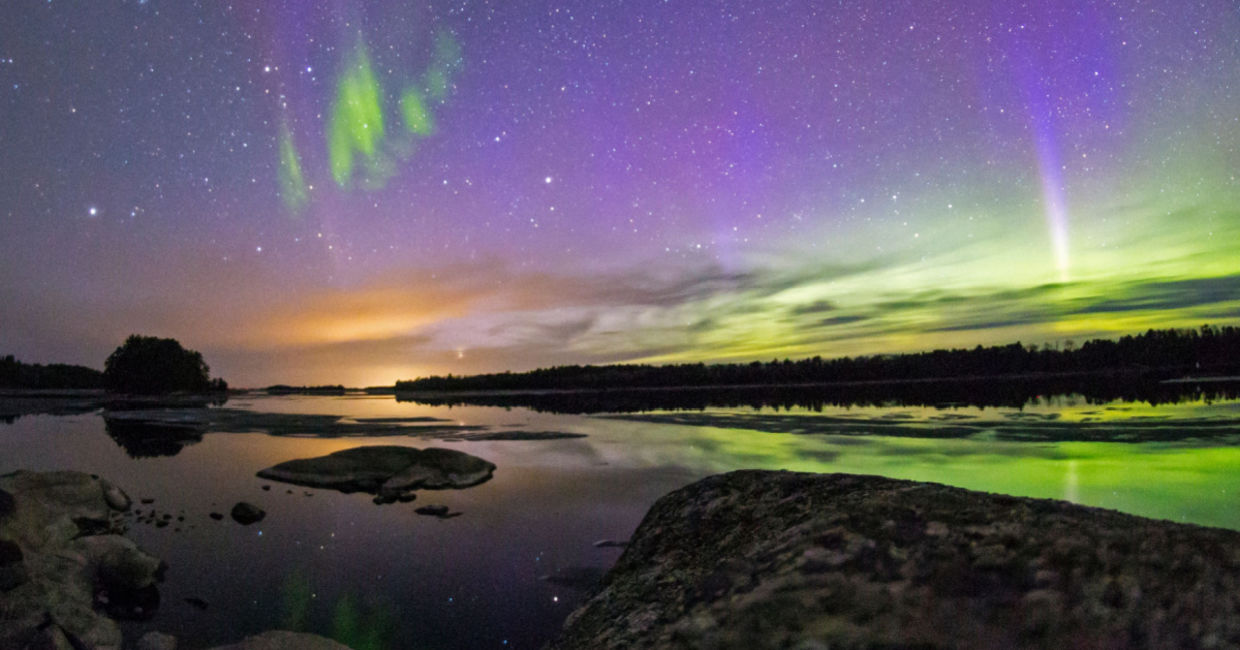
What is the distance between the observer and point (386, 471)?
1552 cm

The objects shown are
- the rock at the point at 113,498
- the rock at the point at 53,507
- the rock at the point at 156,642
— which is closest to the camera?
the rock at the point at 156,642

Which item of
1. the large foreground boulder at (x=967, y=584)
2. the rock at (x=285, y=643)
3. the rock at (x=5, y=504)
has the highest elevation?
the large foreground boulder at (x=967, y=584)

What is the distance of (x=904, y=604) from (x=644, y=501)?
35.7ft

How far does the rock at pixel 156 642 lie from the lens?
593cm

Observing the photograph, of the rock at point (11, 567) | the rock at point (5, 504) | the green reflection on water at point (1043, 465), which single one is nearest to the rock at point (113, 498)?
the rock at point (5, 504)

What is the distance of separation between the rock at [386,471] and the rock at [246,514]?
269 centimetres

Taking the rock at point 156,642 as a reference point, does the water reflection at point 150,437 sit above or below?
above

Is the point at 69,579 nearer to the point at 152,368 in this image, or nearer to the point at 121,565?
the point at 121,565

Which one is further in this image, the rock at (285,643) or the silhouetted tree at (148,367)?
the silhouetted tree at (148,367)

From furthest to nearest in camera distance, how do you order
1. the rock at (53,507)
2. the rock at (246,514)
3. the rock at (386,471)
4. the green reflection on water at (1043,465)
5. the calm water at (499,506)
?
the rock at (386,471) → the rock at (246,514) → the green reflection on water at (1043,465) → the rock at (53,507) → the calm water at (499,506)

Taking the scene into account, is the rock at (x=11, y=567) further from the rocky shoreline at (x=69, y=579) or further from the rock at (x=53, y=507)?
the rock at (x=53, y=507)

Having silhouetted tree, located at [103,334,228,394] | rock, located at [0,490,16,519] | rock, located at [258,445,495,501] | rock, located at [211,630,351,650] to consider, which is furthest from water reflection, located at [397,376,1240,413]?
silhouetted tree, located at [103,334,228,394]

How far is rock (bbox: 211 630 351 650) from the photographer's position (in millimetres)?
5547

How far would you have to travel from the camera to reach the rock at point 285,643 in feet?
18.2
